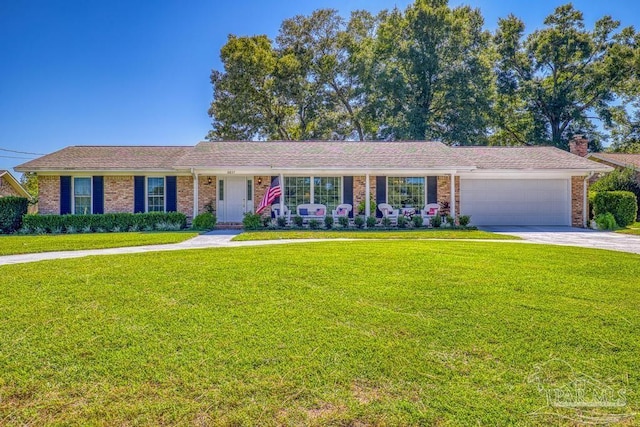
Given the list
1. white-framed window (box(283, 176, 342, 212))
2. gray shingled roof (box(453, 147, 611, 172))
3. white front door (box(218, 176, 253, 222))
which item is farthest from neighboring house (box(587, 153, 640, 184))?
white front door (box(218, 176, 253, 222))

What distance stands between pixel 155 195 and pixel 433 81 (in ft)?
66.4

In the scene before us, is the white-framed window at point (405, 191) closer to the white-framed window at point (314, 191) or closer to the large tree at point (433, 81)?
the white-framed window at point (314, 191)

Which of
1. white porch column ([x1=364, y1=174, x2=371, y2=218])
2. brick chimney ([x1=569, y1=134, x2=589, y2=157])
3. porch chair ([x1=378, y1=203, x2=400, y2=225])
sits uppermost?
brick chimney ([x1=569, y1=134, x2=589, y2=157])

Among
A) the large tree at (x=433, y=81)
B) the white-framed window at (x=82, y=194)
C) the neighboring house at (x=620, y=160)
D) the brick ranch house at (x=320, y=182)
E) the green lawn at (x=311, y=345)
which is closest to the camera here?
the green lawn at (x=311, y=345)

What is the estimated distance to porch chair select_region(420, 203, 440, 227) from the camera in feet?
51.2

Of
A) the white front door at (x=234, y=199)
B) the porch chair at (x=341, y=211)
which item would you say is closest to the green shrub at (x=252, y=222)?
the white front door at (x=234, y=199)

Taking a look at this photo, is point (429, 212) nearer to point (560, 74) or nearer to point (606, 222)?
point (606, 222)

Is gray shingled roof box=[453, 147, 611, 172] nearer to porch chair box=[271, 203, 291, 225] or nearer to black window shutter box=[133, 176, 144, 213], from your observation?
porch chair box=[271, 203, 291, 225]

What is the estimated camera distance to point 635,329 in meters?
3.81

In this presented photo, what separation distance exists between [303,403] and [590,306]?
12.4 ft

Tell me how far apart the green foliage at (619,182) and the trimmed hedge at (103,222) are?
66.0ft

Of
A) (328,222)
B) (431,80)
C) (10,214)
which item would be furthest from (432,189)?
(10,214)

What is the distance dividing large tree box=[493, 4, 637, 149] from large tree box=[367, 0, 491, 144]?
5.47 metres

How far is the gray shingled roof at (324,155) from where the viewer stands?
1595 centimetres
